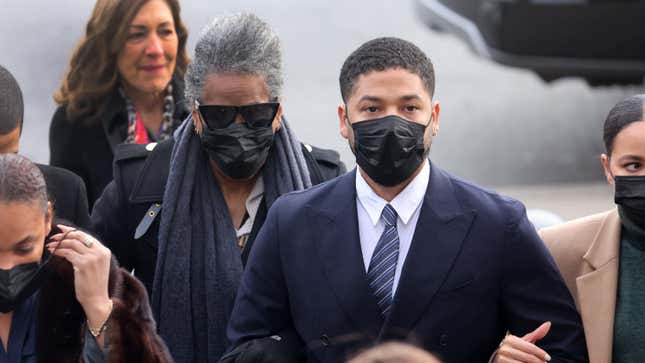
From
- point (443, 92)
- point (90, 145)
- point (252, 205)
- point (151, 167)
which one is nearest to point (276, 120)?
point (252, 205)

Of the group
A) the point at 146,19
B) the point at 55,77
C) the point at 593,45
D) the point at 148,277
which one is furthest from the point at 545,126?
the point at 148,277

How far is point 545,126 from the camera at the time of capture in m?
11.3

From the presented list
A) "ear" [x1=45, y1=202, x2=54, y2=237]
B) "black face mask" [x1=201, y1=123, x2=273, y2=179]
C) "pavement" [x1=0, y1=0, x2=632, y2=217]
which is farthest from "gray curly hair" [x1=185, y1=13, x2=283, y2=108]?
"pavement" [x1=0, y1=0, x2=632, y2=217]

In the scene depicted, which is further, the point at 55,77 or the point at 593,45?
the point at 593,45

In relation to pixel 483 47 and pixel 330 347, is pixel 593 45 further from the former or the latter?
pixel 330 347

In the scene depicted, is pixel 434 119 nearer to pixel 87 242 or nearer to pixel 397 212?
pixel 397 212

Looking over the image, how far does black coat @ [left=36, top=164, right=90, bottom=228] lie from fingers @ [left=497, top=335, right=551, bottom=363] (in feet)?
4.27

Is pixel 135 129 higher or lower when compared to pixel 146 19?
lower

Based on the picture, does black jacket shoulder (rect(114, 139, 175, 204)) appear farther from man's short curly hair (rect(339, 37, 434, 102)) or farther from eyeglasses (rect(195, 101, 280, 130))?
man's short curly hair (rect(339, 37, 434, 102))

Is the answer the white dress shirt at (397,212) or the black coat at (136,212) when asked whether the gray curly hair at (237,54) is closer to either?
the black coat at (136,212)

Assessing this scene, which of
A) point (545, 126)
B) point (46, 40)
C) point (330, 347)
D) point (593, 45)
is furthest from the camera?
point (545, 126)

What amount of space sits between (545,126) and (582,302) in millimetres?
7976

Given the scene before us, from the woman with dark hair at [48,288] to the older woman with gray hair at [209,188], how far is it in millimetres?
551

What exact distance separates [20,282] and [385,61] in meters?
1.05
